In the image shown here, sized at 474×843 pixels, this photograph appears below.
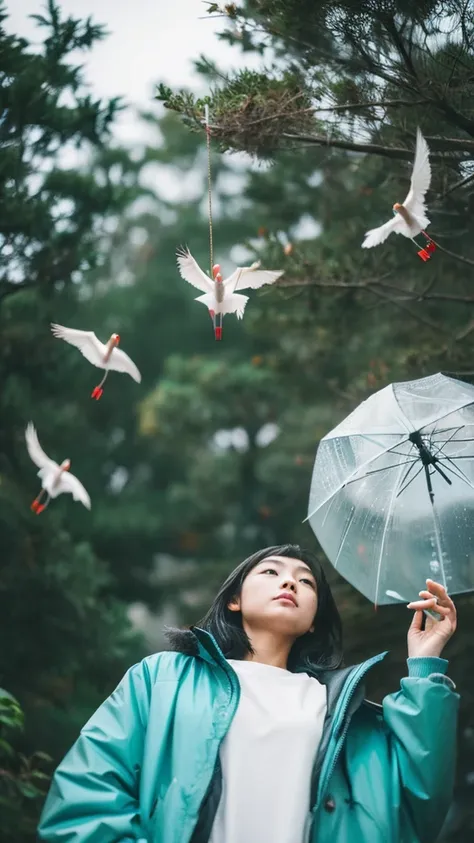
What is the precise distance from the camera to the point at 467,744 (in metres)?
4.95

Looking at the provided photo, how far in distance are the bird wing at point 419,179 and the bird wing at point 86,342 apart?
1330 mm

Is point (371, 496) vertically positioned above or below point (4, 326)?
below

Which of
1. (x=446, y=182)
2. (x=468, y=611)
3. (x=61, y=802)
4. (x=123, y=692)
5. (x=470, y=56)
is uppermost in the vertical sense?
(x=470, y=56)

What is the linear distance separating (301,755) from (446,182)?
7.70ft

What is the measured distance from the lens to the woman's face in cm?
307

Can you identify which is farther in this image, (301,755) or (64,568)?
(64,568)

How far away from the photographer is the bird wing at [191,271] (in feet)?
11.1

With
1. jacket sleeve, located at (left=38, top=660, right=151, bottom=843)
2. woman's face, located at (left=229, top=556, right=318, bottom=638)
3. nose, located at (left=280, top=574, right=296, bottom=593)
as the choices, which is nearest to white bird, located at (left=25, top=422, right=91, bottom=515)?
woman's face, located at (left=229, top=556, right=318, bottom=638)

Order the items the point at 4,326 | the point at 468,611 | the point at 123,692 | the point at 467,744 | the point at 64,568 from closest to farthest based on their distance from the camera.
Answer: the point at 123,692
the point at 468,611
the point at 467,744
the point at 4,326
the point at 64,568

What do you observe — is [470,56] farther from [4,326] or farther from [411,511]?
[4,326]

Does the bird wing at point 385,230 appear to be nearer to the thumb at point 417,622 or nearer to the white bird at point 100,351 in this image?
the white bird at point 100,351

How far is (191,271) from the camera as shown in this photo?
134 inches

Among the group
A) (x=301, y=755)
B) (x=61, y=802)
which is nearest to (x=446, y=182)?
(x=301, y=755)

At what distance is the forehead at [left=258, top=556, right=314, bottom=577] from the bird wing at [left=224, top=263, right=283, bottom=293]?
3.35ft
